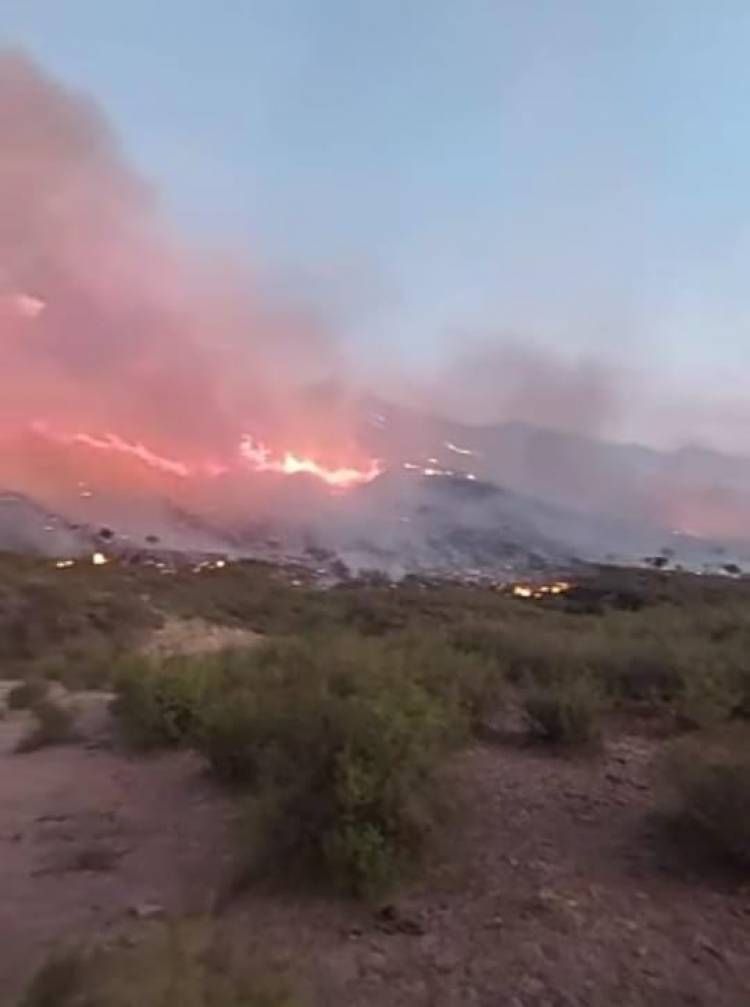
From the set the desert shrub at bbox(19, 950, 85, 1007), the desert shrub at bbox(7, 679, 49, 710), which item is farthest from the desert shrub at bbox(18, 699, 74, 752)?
the desert shrub at bbox(19, 950, 85, 1007)

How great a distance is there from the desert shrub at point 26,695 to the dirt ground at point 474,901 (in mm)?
11209

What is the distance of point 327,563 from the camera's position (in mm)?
103625

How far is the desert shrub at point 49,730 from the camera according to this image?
18.5m

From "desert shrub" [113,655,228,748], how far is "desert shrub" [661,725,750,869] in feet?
23.4

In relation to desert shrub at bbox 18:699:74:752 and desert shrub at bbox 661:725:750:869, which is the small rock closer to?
desert shrub at bbox 661:725:750:869

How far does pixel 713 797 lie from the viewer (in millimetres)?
9656

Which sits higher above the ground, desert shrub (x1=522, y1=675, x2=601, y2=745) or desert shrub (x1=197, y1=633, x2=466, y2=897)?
desert shrub (x1=522, y1=675, x2=601, y2=745)

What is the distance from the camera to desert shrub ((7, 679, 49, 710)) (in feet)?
80.6

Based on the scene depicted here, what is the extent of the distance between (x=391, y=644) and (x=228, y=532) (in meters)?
99.8

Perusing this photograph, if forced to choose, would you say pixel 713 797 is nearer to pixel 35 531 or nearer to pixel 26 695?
pixel 26 695

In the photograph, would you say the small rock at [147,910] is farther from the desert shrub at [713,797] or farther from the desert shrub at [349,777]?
the desert shrub at [713,797]

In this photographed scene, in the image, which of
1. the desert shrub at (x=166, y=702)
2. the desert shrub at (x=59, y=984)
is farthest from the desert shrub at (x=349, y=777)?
the desert shrub at (x=166, y=702)

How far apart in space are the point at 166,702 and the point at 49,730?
2.62 metres

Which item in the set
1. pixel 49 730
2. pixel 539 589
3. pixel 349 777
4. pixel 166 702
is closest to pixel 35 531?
pixel 539 589
